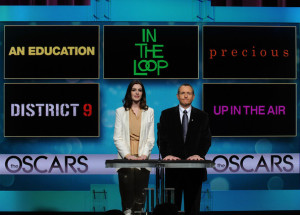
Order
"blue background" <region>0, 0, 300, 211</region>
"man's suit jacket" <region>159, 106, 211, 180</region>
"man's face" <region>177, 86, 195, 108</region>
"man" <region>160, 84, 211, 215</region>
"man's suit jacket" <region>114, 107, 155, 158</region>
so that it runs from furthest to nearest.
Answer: "blue background" <region>0, 0, 300, 211</region>, "man's suit jacket" <region>114, 107, 155, 158</region>, "man's face" <region>177, 86, 195, 108</region>, "man's suit jacket" <region>159, 106, 211, 180</region>, "man" <region>160, 84, 211, 215</region>

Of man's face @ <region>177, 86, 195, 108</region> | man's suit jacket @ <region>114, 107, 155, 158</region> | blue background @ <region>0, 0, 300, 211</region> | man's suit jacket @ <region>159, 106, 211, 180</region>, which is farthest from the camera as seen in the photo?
blue background @ <region>0, 0, 300, 211</region>

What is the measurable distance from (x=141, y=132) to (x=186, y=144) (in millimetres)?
652

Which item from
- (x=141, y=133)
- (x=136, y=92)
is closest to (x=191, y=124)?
(x=141, y=133)

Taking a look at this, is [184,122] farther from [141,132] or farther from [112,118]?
[112,118]

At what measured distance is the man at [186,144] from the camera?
5.09 metres

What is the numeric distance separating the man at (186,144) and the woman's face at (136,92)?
0.46 m

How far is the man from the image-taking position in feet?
16.7

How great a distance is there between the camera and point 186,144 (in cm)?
520

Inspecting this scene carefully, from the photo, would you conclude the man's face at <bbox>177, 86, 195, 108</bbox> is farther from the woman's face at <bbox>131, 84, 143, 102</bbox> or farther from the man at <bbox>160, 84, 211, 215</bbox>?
the woman's face at <bbox>131, 84, 143, 102</bbox>

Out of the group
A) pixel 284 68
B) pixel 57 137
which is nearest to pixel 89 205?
pixel 57 137

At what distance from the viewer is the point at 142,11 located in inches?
279

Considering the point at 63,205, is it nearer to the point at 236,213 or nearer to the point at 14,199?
the point at 14,199

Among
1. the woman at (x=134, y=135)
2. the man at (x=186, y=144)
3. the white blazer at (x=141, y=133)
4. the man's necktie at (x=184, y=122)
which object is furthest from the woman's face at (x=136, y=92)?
the man's necktie at (x=184, y=122)

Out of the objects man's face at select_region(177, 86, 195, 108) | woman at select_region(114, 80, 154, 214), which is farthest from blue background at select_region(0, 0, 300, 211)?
man's face at select_region(177, 86, 195, 108)
